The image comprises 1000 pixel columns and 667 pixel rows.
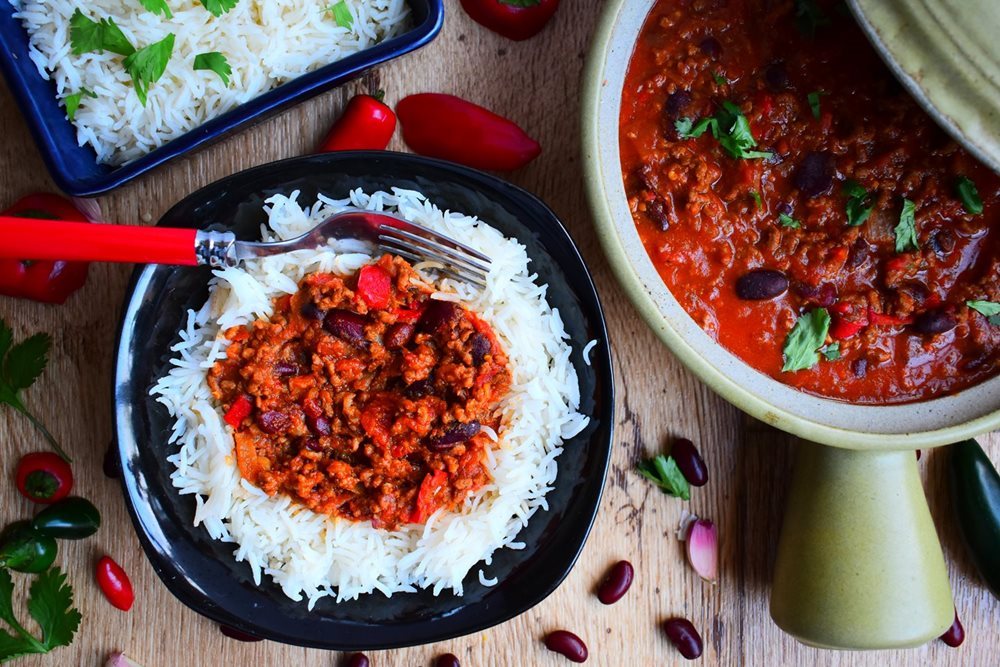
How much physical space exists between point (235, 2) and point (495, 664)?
7.68 feet

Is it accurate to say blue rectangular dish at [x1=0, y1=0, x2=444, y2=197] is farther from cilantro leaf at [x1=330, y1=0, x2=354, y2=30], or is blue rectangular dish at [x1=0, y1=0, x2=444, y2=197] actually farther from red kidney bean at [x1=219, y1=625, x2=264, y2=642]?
red kidney bean at [x1=219, y1=625, x2=264, y2=642]

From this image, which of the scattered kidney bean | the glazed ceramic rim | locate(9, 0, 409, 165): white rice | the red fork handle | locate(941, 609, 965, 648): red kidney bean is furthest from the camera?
locate(941, 609, 965, 648): red kidney bean

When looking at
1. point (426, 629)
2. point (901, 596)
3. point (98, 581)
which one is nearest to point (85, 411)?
point (98, 581)

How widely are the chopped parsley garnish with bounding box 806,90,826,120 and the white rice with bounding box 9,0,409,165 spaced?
1.34m

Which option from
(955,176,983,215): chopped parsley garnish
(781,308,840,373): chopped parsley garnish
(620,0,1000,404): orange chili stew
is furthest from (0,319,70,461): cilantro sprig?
(955,176,983,215): chopped parsley garnish

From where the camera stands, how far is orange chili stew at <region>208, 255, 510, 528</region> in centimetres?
254

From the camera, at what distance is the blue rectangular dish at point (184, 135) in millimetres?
2531

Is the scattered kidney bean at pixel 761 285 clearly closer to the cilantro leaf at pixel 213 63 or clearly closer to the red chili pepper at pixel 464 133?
the red chili pepper at pixel 464 133

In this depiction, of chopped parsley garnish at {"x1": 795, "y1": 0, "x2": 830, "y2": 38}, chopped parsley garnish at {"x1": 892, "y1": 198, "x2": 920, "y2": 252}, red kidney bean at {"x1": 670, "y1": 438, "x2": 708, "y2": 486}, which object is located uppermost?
chopped parsley garnish at {"x1": 795, "y1": 0, "x2": 830, "y2": 38}

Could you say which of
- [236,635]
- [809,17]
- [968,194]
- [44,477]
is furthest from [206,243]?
[968,194]

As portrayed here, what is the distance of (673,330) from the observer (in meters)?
2.45

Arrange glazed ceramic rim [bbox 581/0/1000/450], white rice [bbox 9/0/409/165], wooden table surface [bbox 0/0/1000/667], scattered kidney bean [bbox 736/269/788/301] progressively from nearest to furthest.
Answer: glazed ceramic rim [bbox 581/0/1000/450] < scattered kidney bean [bbox 736/269/788/301] < white rice [bbox 9/0/409/165] < wooden table surface [bbox 0/0/1000/667]

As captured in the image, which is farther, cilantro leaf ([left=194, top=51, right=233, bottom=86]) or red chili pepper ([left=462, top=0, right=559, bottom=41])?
red chili pepper ([left=462, top=0, right=559, bottom=41])

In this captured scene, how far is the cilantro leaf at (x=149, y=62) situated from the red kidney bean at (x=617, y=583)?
86.1 inches
